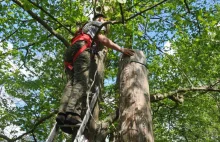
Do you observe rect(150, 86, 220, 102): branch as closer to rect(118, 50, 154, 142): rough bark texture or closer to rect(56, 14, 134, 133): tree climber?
rect(56, 14, 134, 133): tree climber

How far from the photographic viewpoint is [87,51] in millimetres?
3904

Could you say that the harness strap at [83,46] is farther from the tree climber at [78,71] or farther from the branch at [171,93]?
the branch at [171,93]

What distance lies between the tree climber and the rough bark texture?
0.21 metres

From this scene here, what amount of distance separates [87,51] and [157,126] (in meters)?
7.70

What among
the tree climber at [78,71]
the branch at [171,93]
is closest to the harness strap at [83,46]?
the tree climber at [78,71]

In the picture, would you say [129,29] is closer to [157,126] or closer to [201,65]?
[201,65]

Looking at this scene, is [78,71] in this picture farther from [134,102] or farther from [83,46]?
[134,102]

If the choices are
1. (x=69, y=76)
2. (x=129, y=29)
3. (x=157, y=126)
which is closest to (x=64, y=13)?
(x=129, y=29)

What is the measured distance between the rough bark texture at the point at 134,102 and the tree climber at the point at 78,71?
206 mm

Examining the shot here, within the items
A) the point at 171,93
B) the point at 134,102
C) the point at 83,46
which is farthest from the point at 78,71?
the point at 171,93

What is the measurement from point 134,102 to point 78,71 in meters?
1.20

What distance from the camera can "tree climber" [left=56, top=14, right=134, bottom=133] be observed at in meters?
3.41

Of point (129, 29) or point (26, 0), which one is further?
point (129, 29)

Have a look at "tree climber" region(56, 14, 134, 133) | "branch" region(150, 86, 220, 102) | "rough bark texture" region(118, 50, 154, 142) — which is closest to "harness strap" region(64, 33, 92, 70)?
"tree climber" region(56, 14, 134, 133)
